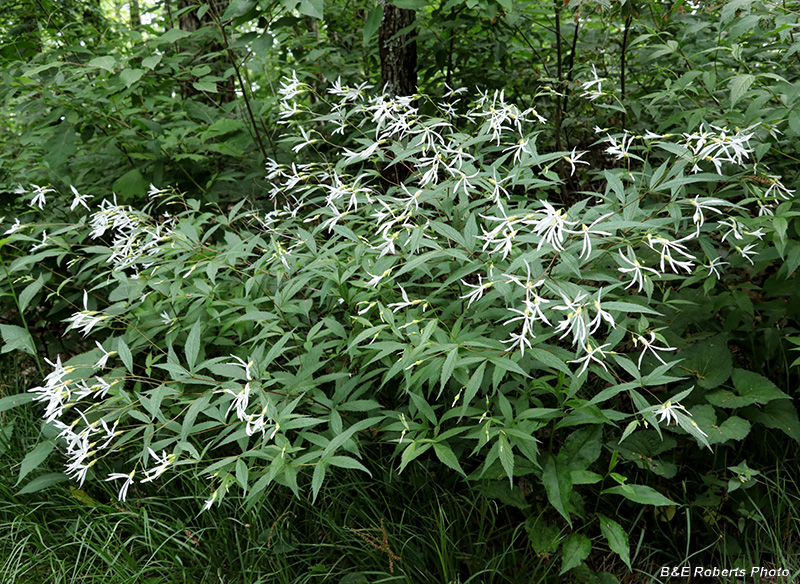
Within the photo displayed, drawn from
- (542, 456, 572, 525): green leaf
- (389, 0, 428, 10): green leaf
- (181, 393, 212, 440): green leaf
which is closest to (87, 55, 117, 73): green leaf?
(389, 0, 428, 10): green leaf

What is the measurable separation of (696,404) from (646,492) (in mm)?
Answer: 507

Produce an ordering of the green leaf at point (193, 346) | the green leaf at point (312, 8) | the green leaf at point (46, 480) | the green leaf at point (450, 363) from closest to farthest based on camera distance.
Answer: the green leaf at point (450, 363) < the green leaf at point (193, 346) < the green leaf at point (312, 8) < the green leaf at point (46, 480)

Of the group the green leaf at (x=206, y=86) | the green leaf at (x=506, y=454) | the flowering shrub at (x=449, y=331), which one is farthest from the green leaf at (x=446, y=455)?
the green leaf at (x=206, y=86)

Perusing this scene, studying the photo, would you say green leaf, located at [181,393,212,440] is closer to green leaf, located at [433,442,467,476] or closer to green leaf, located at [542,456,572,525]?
green leaf, located at [433,442,467,476]

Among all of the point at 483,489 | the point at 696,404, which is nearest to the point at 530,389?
the point at 483,489

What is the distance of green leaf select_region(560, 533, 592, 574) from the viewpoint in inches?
68.9

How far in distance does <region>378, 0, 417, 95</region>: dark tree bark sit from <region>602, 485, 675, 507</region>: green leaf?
2231 mm

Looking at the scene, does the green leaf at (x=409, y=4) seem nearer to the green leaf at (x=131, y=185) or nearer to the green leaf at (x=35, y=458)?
the green leaf at (x=131, y=185)

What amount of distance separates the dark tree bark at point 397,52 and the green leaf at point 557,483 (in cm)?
210

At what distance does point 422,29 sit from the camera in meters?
3.33

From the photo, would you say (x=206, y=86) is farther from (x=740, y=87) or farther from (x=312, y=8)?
(x=740, y=87)

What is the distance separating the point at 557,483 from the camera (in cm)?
176

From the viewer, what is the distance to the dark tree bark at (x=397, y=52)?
3123mm

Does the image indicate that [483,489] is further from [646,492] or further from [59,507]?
[59,507]
